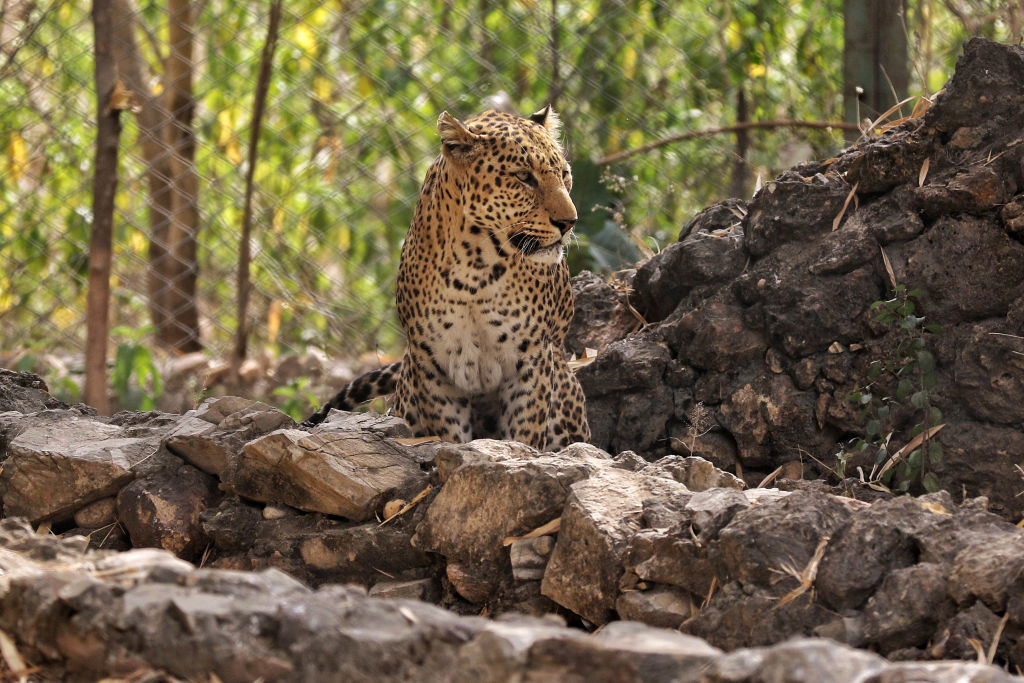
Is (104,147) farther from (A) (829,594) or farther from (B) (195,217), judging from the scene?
(A) (829,594)

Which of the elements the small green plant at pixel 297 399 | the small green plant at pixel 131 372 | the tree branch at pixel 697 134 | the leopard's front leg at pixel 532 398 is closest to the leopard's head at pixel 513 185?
the leopard's front leg at pixel 532 398

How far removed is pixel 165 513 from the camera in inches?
161

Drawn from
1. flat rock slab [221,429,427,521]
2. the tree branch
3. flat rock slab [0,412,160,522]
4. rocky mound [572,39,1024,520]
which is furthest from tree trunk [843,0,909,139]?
flat rock slab [0,412,160,522]

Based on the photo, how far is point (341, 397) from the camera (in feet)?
19.2

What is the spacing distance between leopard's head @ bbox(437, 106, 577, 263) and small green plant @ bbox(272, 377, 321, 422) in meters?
2.72

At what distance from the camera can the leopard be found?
5.09m

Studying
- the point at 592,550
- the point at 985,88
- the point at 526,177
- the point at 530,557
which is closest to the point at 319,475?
the point at 530,557

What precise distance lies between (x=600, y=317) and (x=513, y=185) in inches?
65.4

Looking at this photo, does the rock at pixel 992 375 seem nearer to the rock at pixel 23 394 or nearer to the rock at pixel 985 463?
the rock at pixel 985 463

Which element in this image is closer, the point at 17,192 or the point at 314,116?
the point at 17,192

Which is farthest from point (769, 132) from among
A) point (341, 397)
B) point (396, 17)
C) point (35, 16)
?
point (35, 16)

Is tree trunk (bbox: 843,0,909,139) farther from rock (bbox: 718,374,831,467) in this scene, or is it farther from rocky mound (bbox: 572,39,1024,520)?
rock (bbox: 718,374,831,467)

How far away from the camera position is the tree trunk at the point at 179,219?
28.0 ft

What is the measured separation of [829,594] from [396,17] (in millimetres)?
6626
